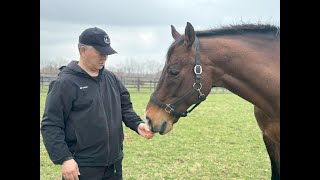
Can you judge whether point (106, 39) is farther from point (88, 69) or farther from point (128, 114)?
point (128, 114)

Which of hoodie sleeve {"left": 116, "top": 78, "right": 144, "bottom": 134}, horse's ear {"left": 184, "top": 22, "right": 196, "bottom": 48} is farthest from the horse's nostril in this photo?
horse's ear {"left": 184, "top": 22, "right": 196, "bottom": 48}

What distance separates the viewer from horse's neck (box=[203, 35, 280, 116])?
3324 mm

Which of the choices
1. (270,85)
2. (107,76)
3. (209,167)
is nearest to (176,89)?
(107,76)

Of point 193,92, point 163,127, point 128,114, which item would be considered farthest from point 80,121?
point 193,92

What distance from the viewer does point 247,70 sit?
131 inches

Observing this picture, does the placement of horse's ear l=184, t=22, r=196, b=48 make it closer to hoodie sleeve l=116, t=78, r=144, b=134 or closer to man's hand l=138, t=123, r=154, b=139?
hoodie sleeve l=116, t=78, r=144, b=134

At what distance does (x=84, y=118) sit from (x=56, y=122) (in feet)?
0.80

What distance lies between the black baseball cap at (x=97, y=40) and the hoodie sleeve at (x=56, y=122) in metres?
0.44

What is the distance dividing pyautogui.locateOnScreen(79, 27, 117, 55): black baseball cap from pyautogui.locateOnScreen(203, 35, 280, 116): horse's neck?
959mm

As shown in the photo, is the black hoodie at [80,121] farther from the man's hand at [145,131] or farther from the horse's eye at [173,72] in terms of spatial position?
the horse's eye at [173,72]

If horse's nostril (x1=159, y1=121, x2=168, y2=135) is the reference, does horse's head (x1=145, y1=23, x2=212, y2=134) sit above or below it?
above

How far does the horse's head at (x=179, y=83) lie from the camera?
3246mm
